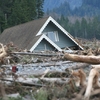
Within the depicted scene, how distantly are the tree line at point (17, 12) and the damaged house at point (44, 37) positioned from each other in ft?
70.5

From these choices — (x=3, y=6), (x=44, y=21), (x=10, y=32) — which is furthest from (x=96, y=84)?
(x=3, y=6)

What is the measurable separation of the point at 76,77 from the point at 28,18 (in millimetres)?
50518

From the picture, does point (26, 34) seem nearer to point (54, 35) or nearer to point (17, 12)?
point (54, 35)

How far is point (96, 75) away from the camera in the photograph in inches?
211

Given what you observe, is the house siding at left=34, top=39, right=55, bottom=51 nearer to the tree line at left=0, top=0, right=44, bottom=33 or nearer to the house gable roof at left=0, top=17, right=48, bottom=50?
the house gable roof at left=0, top=17, right=48, bottom=50

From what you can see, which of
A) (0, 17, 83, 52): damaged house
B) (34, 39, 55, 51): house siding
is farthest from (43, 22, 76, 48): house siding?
(34, 39, 55, 51): house siding

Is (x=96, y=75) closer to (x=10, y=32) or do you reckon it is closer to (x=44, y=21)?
(x=44, y=21)

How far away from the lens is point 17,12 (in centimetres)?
5397

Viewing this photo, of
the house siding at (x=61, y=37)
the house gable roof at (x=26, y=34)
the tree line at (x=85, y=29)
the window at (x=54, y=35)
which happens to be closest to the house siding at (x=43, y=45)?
the house gable roof at (x=26, y=34)

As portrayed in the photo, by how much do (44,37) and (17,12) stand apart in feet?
94.3

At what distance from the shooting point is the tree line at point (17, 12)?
5409cm

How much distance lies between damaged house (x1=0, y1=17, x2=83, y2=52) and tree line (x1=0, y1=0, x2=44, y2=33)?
21484mm

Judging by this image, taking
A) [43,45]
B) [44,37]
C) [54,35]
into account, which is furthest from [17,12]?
[44,37]

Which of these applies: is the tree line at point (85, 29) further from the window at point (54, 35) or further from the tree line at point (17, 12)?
the window at point (54, 35)
